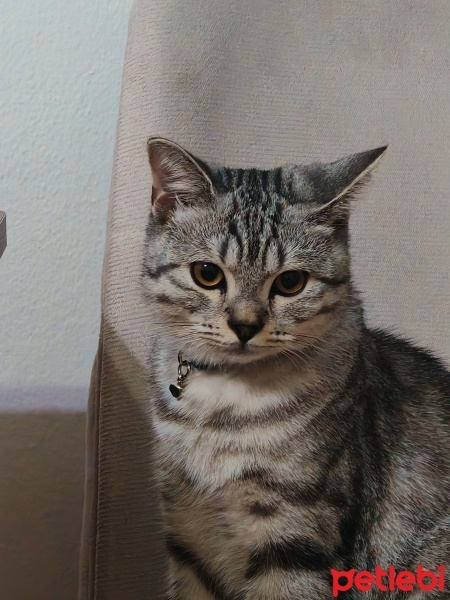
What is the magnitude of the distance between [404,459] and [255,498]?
0.69 ft

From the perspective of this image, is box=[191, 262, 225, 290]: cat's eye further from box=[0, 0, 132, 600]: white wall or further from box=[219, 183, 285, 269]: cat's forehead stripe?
box=[0, 0, 132, 600]: white wall

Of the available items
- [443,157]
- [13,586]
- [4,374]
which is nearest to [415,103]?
[443,157]

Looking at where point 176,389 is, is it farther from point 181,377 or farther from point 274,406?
point 274,406

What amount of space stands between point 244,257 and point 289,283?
0.06 meters

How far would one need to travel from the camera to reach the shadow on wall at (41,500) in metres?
1.25

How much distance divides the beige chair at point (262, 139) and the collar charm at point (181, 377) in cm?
12

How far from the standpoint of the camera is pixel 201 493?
79 cm

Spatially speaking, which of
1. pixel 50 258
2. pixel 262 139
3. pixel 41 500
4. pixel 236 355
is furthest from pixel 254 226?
pixel 41 500

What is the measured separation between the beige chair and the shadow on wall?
0.31 metres

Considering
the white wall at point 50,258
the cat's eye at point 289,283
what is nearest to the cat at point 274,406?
the cat's eye at point 289,283

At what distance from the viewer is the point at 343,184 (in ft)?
2.55

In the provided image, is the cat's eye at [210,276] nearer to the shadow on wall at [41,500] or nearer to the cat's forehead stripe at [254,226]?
the cat's forehead stripe at [254,226]

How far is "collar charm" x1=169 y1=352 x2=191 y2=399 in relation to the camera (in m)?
0.83

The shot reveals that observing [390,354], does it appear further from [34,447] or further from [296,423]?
[34,447]
